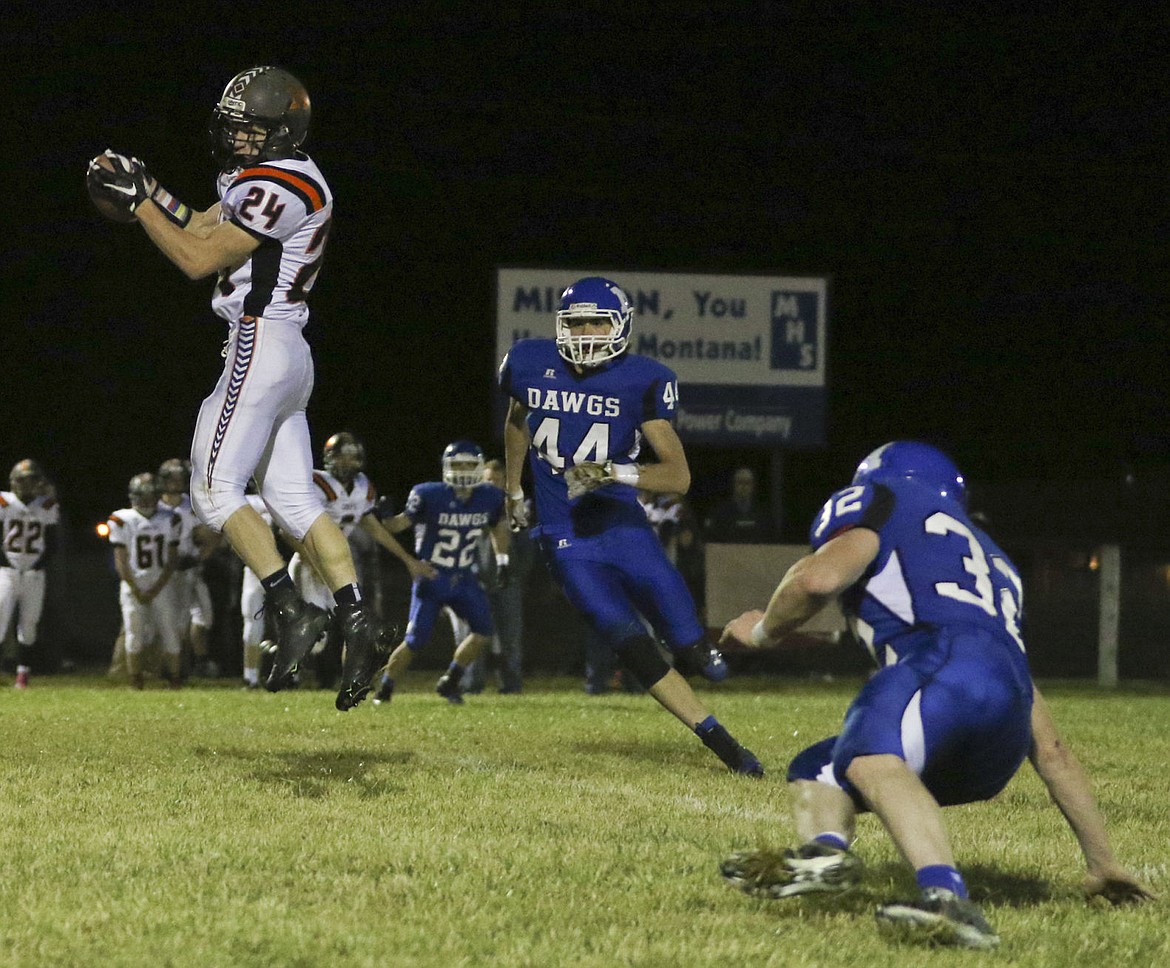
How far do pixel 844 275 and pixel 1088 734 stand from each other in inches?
1200

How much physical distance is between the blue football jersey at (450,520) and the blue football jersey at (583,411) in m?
4.62

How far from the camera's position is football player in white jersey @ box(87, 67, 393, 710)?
215 inches

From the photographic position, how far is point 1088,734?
27.8 ft

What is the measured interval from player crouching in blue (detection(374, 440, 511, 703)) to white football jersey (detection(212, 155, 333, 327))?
5435mm

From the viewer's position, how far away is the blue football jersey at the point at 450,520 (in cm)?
1132

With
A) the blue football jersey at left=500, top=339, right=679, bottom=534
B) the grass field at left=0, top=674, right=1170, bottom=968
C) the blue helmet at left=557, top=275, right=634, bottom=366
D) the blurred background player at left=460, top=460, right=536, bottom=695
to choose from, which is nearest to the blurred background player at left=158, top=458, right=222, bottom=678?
the blurred background player at left=460, top=460, right=536, bottom=695

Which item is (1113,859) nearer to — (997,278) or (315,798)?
(315,798)

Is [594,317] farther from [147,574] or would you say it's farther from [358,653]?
[147,574]

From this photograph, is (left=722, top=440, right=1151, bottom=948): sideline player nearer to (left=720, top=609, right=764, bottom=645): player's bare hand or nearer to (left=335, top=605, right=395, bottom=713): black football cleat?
(left=720, top=609, right=764, bottom=645): player's bare hand

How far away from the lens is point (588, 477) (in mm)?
6199

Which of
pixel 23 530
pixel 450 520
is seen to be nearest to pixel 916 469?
pixel 450 520

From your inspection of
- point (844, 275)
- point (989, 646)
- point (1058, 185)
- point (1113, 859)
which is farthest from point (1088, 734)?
point (844, 275)

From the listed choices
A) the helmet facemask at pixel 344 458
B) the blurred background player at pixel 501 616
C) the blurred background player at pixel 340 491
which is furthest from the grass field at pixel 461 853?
the blurred background player at pixel 501 616

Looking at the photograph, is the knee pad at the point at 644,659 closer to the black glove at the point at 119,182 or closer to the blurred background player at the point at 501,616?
the black glove at the point at 119,182
